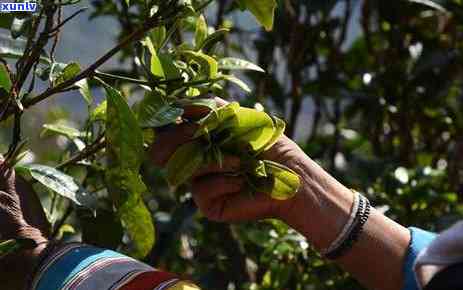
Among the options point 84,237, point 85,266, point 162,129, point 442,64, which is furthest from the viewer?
point 442,64

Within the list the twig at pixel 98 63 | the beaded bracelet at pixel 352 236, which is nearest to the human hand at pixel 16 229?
the twig at pixel 98 63

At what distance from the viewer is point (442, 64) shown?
2.47m

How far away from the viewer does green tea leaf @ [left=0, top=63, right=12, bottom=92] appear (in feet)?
3.89

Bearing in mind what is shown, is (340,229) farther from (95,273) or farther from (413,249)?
(95,273)

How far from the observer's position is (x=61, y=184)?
4.06 ft

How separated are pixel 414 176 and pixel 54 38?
1087 mm

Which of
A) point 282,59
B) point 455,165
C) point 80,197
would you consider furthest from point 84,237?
point 282,59

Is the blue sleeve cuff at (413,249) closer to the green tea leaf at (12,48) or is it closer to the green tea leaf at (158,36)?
the green tea leaf at (158,36)

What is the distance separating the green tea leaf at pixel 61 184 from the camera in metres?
1.22

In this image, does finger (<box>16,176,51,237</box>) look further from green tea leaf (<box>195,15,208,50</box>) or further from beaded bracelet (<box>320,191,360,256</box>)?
beaded bracelet (<box>320,191,360,256</box>)

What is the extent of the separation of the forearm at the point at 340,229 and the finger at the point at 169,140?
21cm

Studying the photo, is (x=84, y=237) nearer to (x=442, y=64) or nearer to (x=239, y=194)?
(x=239, y=194)

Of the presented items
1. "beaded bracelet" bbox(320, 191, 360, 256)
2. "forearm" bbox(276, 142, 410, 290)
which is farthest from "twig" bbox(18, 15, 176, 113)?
"beaded bracelet" bbox(320, 191, 360, 256)

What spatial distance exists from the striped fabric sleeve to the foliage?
11 cm
